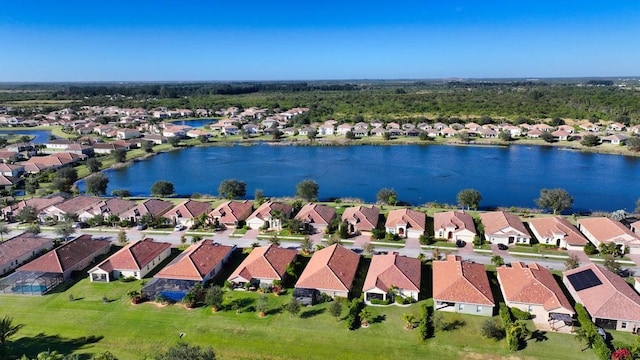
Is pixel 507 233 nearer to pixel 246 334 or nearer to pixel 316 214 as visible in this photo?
pixel 316 214

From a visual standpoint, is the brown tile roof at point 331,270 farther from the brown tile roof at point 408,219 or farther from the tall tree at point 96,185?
the tall tree at point 96,185

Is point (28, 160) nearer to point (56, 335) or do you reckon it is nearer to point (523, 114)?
point (56, 335)

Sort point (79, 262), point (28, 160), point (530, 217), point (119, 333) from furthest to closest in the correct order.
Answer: point (28, 160)
point (530, 217)
point (79, 262)
point (119, 333)

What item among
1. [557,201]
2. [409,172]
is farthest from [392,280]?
[409,172]

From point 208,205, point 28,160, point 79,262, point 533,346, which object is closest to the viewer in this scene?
point 533,346

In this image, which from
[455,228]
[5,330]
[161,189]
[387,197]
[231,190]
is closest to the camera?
[5,330]

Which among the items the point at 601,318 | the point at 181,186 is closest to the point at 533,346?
the point at 601,318

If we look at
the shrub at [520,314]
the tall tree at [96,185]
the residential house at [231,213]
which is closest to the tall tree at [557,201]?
the shrub at [520,314]
